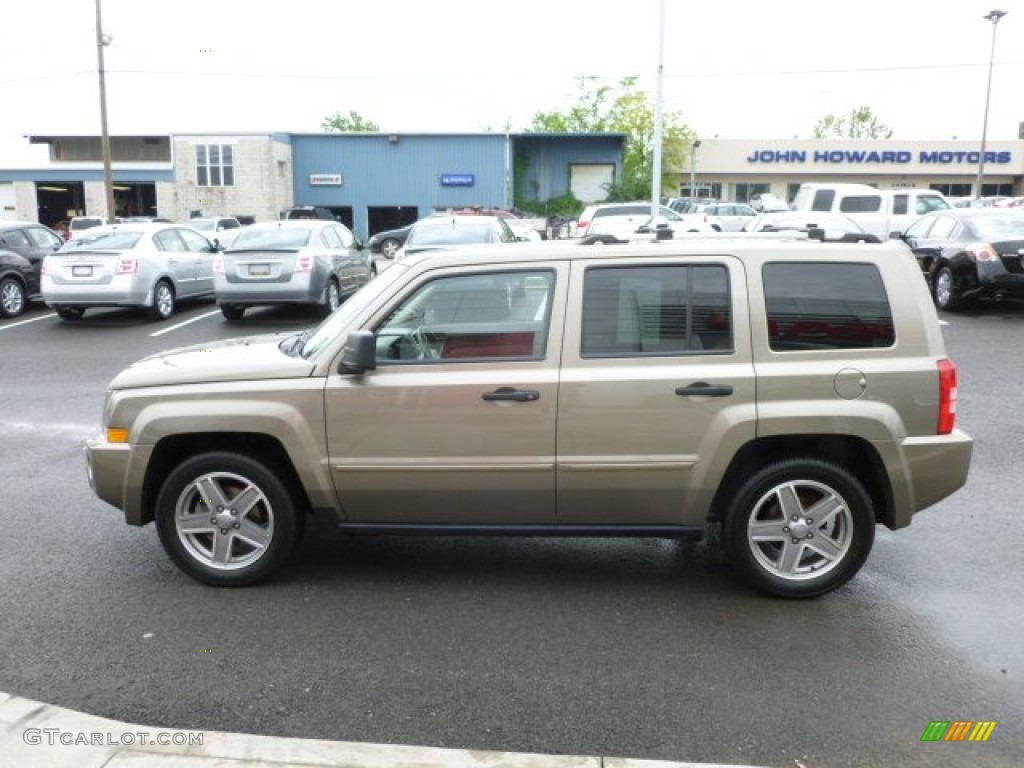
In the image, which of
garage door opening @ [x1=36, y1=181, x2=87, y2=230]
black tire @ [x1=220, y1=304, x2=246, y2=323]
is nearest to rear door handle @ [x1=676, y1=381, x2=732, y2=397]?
black tire @ [x1=220, y1=304, x2=246, y2=323]

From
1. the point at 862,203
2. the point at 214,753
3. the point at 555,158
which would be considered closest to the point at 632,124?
the point at 555,158

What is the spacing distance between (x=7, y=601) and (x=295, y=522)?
1500 millimetres

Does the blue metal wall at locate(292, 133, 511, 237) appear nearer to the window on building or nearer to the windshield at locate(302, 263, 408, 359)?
the window on building

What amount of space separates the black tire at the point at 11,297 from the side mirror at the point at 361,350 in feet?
Result: 46.5

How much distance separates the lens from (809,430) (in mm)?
4527

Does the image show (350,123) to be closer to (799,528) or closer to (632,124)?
(632,124)

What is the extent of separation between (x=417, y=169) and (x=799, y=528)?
44.1 metres

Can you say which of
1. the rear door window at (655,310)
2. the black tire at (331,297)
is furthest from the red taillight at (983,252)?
the rear door window at (655,310)

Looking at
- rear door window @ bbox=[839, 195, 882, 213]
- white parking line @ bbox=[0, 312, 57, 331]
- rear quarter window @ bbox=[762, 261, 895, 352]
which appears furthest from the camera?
rear door window @ bbox=[839, 195, 882, 213]

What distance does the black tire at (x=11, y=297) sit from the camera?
53.3 feet

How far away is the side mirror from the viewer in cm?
449

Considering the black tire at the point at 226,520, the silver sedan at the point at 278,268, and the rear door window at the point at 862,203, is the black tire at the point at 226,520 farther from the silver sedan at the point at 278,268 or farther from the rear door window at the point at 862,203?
the rear door window at the point at 862,203

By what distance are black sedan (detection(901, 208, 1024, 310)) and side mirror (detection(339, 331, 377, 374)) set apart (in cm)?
1290

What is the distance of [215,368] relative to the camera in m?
4.85
